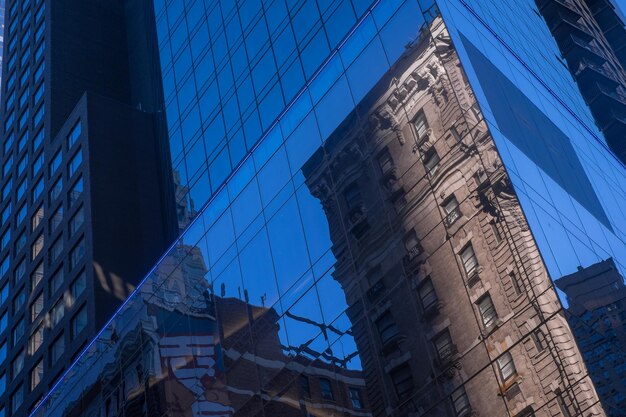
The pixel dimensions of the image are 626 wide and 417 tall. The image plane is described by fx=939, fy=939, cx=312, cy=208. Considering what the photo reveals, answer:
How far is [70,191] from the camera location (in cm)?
6812

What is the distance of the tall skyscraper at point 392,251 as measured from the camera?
1046 inches

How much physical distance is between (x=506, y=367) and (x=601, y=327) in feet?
9.89

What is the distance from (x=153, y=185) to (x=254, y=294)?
3438 cm

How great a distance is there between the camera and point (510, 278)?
86.7 feet

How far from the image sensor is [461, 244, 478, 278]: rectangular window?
27.6 meters

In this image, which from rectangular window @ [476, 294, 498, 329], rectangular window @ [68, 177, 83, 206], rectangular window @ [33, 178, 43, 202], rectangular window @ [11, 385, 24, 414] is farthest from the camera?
rectangular window @ [33, 178, 43, 202]

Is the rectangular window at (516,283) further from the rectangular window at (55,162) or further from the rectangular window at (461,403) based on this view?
the rectangular window at (55,162)

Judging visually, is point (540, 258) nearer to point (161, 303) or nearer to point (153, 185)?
point (161, 303)

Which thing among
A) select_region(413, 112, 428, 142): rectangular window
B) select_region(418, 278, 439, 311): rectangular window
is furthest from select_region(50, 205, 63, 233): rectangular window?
select_region(418, 278, 439, 311): rectangular window

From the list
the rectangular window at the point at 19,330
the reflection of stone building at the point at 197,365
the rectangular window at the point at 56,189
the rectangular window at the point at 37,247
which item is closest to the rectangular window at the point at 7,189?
the rectangular window at the point at 37,247

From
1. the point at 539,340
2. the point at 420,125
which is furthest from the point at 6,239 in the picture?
the point at 539,340

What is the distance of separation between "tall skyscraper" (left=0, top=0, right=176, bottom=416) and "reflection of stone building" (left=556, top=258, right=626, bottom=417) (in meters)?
36.8

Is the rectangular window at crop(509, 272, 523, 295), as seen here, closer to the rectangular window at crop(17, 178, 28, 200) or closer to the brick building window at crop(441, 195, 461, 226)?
the brick building window at crop(441, 195, 461, 226)

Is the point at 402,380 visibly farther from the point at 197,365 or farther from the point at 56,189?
the point at 56,189
